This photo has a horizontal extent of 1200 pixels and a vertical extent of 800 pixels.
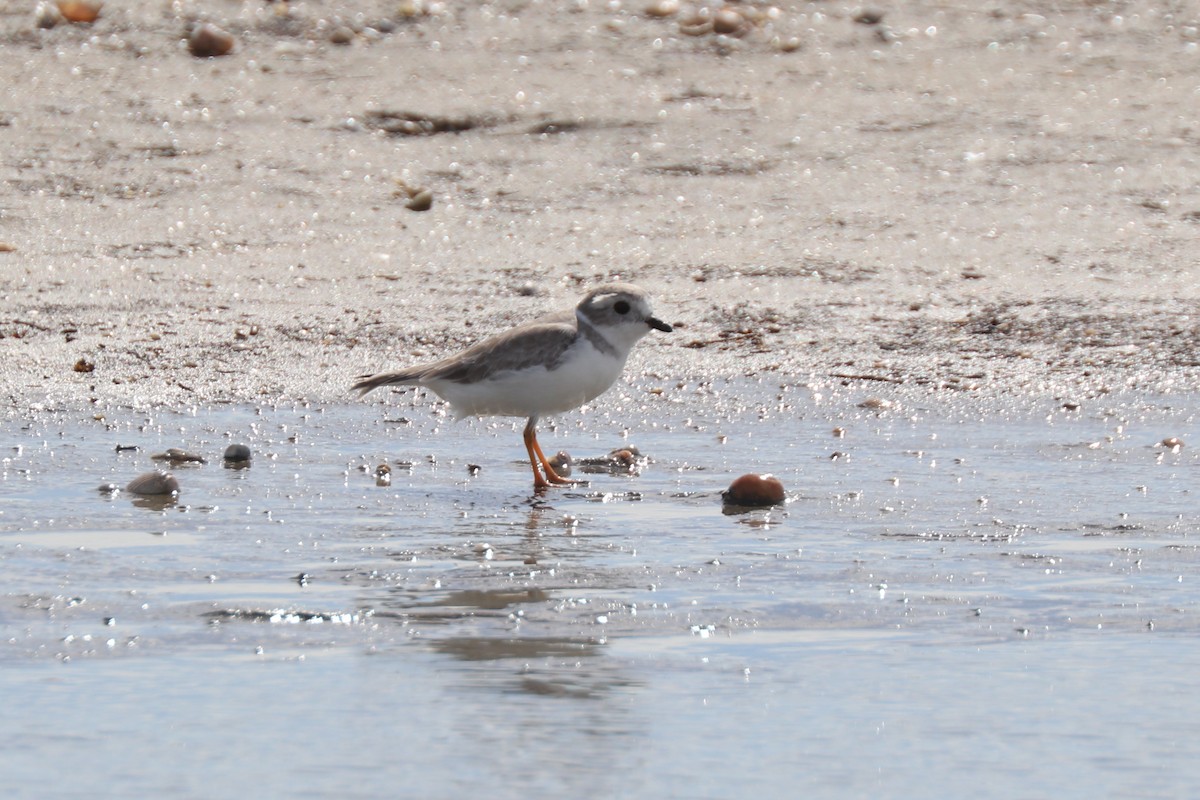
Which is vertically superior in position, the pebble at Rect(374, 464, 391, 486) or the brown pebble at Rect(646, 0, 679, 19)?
the brown pebble at Rect(646, 0, 679, 19)

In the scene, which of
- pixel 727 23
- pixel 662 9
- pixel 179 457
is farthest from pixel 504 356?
pixel 662 9

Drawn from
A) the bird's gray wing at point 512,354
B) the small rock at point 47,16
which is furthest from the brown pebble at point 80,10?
the bird's gray wing at point 512,354

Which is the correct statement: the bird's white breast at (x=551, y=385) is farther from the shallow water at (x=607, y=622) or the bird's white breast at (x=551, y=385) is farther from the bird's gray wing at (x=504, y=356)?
the shallow water at (x=607, y=622)

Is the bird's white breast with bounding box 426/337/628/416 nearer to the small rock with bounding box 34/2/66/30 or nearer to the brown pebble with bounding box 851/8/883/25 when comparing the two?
the brown pebble with bounding box 851/8/883/25

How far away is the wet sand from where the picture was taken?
8555mm

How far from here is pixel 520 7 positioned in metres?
12.8

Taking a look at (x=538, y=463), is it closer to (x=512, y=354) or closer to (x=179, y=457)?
(x=512, y=354)

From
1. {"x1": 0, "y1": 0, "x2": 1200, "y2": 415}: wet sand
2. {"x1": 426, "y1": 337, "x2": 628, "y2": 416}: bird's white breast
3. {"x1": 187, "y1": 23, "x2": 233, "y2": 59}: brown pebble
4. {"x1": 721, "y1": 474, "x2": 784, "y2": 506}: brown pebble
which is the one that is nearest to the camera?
{"x1": 721, "y1": 474, "x2": 784, "y2": 506}: brown pebble

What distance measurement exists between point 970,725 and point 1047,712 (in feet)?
0.62

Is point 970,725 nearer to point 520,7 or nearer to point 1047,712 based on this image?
point 1047,712

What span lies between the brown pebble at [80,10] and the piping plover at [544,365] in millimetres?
6349

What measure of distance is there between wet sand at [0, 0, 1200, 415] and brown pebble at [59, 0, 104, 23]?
7 centimetres

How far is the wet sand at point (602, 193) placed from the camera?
855 centimetres

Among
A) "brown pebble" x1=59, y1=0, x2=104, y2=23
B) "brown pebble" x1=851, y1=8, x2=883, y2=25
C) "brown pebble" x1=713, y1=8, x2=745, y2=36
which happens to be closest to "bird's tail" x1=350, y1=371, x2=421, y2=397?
"brown pebble" x1=713, y1=8, x2=745, y2=36
